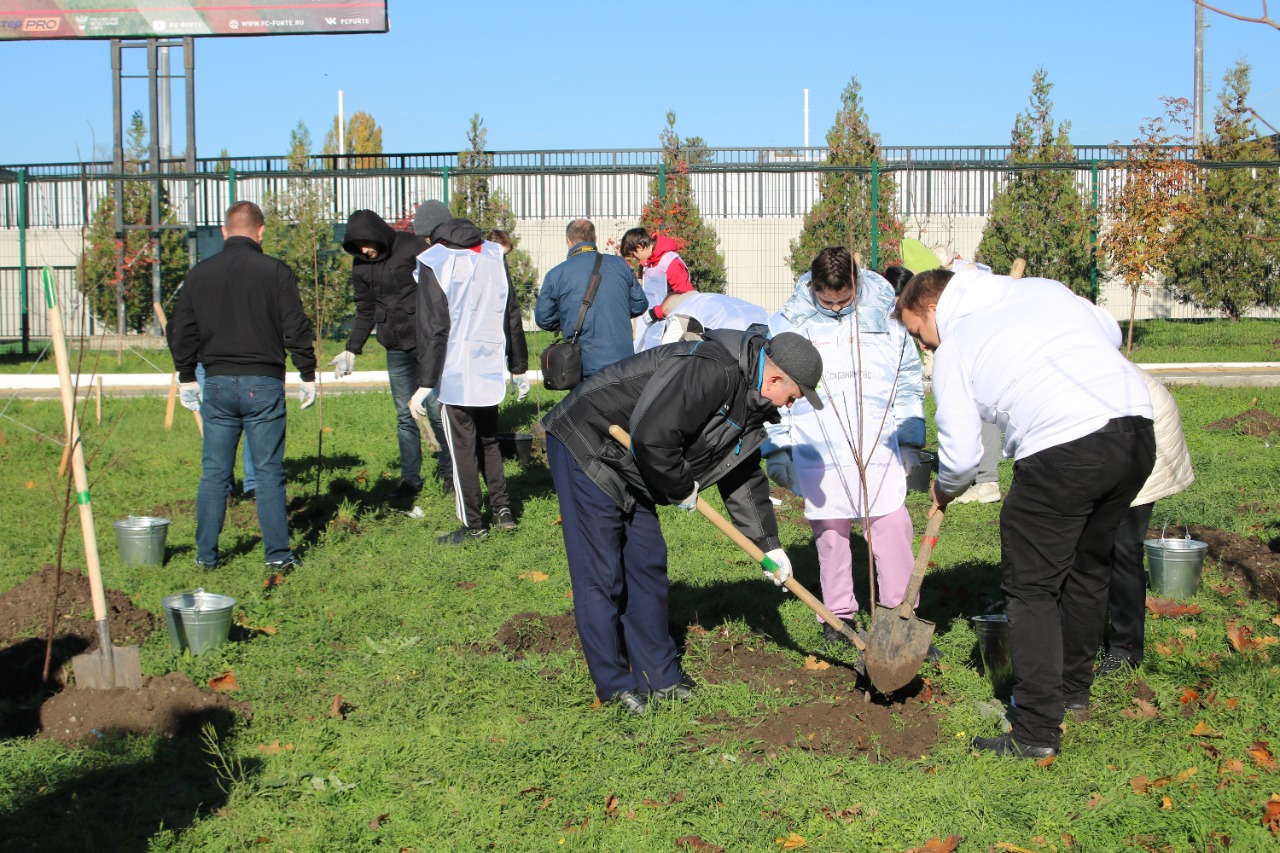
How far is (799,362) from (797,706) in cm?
150

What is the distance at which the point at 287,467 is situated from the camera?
9.70 metres

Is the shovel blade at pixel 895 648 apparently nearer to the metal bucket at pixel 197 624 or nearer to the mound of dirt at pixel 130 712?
the mound of dirt at pixel 130 712

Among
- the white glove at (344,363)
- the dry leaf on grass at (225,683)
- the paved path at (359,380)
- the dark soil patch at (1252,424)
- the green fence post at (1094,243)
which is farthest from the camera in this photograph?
the green fence post at (1094,243)

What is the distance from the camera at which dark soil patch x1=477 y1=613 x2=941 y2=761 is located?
4.30 m

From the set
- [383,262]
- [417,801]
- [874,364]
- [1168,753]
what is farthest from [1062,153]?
[417,801]

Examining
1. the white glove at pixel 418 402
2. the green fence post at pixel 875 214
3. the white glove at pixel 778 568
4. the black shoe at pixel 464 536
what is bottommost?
the black shoe at pixel 464 536

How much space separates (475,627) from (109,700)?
5.76 ft

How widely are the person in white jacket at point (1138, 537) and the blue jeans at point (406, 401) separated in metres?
5.36

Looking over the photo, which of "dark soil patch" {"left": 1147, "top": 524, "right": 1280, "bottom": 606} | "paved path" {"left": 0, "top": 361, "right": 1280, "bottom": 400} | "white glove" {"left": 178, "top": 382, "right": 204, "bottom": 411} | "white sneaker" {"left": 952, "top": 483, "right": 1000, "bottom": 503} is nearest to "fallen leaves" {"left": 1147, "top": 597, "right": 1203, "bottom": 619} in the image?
"dark soil patch" {"left": 1147, "top": 524, "right": 1280, "bottom": 606}

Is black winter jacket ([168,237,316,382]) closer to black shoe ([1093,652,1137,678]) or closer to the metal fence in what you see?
black shoe ([1093,652,1137,678])

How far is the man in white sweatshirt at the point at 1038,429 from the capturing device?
3.80 meters

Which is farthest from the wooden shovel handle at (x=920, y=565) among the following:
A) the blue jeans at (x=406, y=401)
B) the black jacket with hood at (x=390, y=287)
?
the blue jeans at (x=406, y=401)

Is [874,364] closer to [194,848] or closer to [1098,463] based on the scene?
[1098,463]

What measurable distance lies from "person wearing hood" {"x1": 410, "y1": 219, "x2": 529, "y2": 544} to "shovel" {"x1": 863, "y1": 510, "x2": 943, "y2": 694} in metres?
3.57
